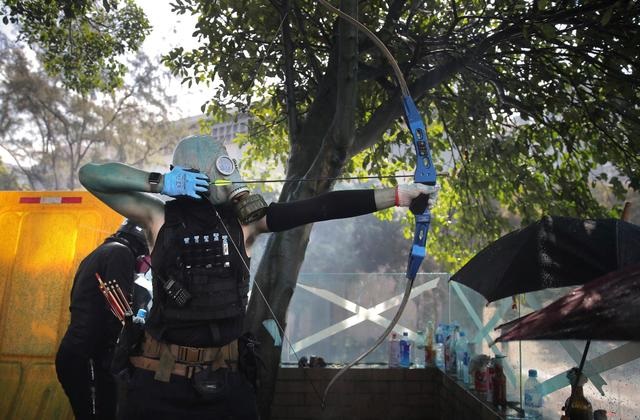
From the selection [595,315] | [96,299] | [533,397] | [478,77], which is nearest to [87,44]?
[96,299]

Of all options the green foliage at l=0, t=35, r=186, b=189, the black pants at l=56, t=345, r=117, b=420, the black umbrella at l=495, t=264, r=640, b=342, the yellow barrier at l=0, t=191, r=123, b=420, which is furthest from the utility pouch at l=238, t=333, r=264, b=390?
the green foliage at l=0, t=35, r=186, b=189

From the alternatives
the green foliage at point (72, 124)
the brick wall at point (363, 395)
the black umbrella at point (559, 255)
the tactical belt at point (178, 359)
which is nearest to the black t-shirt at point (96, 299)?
the tactical belt at point (178, 359)

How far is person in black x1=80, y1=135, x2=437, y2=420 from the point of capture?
2.71 metres

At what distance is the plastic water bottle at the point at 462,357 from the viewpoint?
5.56 m

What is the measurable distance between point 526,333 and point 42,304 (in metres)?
5.16

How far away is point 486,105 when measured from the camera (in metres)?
6.60

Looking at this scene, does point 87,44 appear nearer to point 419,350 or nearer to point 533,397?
point 419,350

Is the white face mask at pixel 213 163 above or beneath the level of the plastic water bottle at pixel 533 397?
above

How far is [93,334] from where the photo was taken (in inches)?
181

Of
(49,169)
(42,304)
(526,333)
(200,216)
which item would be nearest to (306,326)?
(42,304)

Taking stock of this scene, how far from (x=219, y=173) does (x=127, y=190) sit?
1.47 feet

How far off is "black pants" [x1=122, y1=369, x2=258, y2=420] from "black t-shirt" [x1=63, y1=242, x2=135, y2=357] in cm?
183

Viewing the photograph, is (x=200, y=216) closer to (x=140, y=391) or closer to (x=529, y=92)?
(x=140, y=391)

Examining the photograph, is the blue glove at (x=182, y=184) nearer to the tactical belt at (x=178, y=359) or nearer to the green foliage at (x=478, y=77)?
the tactical belt at (x=178, y=359)
